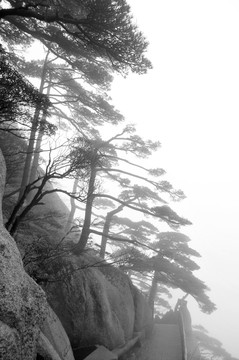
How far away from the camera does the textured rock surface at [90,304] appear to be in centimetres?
968

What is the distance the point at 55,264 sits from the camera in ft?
30.9

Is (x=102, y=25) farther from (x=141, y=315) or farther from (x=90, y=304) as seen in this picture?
(x=141, y=315)

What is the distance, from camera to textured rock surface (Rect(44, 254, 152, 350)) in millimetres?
9680

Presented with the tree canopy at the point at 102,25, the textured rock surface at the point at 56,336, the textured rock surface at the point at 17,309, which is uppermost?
the tree canopy at the point at 102,25

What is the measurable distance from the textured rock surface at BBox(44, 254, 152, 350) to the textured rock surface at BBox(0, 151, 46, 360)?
4.50 m

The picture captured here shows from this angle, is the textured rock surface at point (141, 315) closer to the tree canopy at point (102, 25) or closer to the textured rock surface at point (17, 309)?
the textured rock surface at point (17, 309)

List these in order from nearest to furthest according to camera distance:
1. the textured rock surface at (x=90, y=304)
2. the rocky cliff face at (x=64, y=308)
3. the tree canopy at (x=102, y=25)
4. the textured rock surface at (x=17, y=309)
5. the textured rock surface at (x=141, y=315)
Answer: the textured rock surface at (x=17, y=309) < the rocky cliff face at (x=64, y=308) < the tree canopy at (x=102, y=25) < the textured rock surface at (x=90, y=304) < the textured rock surface at (x=141, y=315)

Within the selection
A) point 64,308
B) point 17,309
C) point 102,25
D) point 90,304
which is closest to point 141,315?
point 90,304

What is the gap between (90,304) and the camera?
1085 centimetres

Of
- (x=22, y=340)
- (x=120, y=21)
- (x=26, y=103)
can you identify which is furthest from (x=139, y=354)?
(x=120, y=21)

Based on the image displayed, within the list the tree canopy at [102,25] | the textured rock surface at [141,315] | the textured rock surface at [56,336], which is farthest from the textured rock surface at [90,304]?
the tree canopy at [102,25]

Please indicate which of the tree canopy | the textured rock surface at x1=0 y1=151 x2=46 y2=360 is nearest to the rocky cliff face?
the textured rock surface at x1=0 y1=151 x2=46 y2=360

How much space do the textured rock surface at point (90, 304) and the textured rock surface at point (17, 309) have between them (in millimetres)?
4495

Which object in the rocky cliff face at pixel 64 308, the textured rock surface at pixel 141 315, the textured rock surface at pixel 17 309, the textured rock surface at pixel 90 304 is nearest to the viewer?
the textured rock surface at pixel 17 309
